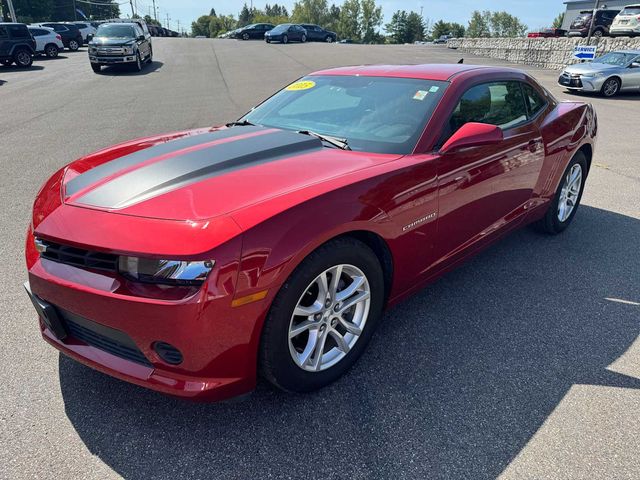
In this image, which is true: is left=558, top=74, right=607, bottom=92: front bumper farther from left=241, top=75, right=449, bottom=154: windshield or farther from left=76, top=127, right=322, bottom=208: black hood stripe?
left=76, top=127, right=322, bottom=208: black hood stripe

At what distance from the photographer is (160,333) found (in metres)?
1.88

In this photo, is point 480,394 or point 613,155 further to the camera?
point 613,155

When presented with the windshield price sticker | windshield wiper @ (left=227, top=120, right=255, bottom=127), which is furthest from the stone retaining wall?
windshield wiper @ (left=227, top=120, right=255, bottom=127)

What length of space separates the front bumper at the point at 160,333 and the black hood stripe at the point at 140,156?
0.50 meters

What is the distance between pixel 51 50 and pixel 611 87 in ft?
84.4

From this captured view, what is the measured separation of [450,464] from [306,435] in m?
0.65

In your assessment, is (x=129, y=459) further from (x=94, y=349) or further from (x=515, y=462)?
(x=515, y=462)

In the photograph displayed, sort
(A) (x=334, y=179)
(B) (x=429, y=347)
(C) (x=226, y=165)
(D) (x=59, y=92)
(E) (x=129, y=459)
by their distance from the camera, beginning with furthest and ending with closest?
(D) (x=59, y=92) → (B) (x=429, y=347) → (C) (x=226, y=165) → (A) (x=334, y=179) → (E) (x=129, y=459)

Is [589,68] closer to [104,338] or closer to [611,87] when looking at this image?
[611,87]

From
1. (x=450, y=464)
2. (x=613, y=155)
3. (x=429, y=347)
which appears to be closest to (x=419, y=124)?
(x=429, y=347)

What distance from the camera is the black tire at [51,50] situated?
2425cm

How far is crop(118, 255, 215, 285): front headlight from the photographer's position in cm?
184

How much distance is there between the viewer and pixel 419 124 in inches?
114

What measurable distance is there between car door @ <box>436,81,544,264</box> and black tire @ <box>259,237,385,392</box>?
66 cm
